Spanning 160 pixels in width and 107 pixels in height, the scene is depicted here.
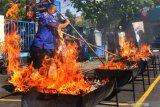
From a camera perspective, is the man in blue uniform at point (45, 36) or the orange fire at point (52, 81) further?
the man in blue uniform at point (45, 36)

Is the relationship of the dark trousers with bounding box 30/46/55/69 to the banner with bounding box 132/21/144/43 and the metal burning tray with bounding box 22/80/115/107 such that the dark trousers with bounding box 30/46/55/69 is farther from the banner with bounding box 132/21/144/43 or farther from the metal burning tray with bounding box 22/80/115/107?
the banner with bounding box 132/21/144/43

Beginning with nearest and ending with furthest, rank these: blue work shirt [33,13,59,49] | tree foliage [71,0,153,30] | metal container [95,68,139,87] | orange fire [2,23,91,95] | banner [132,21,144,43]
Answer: orange fire [2,23,91,95] → blue work shirt [33,13,59,49] → metal container [95,68,139,87] → banner [132,21,144,43] → tree foliage [71,0,153,30]

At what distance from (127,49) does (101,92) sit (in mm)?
6293

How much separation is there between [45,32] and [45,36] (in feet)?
0.30

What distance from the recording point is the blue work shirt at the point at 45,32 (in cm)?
764

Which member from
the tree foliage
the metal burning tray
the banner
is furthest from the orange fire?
the tree foliage

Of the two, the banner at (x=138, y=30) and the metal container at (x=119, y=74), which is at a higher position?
the banner at (x=138, y=30)

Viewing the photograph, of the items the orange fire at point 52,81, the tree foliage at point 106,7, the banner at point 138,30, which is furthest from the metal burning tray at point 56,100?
the tree foliage at point 106,7

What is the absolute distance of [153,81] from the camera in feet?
38.1

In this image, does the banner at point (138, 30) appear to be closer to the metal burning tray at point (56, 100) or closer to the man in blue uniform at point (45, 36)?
the man in blue uniform at point (45, 36)

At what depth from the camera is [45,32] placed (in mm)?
7723

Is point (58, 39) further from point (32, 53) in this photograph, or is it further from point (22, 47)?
point (22, 47)

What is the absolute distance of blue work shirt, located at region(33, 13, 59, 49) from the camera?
301 inches

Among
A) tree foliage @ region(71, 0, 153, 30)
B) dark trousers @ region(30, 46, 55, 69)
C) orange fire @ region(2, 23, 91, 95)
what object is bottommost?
orange fire @ region(2, 23, 91, 95)
